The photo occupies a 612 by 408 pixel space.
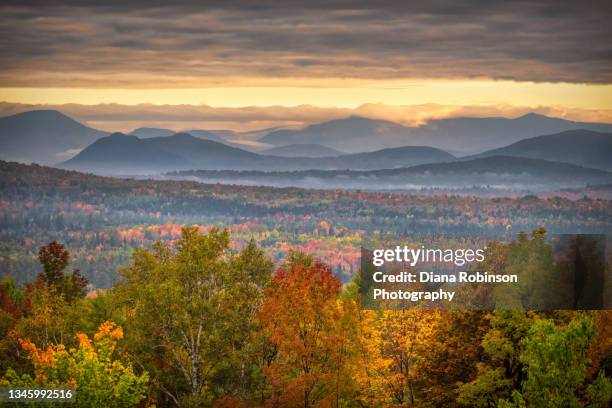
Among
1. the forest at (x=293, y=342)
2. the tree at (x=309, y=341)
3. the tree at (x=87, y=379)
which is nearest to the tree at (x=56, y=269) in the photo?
the forest at (x=293, y=342)

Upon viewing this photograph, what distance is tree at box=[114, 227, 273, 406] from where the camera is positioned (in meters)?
52.4

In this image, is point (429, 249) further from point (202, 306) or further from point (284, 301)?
point (202, 306)

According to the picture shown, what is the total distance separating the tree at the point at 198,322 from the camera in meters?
52.4

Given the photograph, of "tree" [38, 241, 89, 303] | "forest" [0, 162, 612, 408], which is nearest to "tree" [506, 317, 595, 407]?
"forest" [0, 162, 612, 408]

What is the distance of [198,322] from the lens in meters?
52.6

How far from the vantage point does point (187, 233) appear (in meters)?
54.3

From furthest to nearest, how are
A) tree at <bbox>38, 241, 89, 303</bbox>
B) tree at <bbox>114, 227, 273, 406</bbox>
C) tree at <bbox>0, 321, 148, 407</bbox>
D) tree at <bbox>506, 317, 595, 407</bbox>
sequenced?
tree at <bbox>38, 241, 89, 303</bbox> → tree at <bbox>114, 227, 273, 406</bbox> → tree at <bbox>0, 321, 148, 407</bbox> → tree at <bbox>506, 317, 595, 407</bbox>

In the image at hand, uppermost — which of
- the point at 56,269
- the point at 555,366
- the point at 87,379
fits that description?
the point at 555,366

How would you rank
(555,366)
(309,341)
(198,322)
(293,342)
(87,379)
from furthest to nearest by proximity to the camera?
(198,322) → (309,341) → (293,342) → (87,379) → (555,366)

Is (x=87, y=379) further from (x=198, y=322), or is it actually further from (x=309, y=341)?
(x=309, y=341)

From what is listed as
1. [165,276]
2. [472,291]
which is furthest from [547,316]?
[165,276]

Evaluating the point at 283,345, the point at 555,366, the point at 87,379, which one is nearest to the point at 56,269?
the point at 283,345

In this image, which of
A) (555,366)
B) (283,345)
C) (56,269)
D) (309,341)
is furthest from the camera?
(56,269)

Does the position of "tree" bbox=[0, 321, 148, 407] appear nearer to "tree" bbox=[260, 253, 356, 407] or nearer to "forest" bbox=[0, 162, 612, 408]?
"forest" bbox=[0, 162, 612, 408]
